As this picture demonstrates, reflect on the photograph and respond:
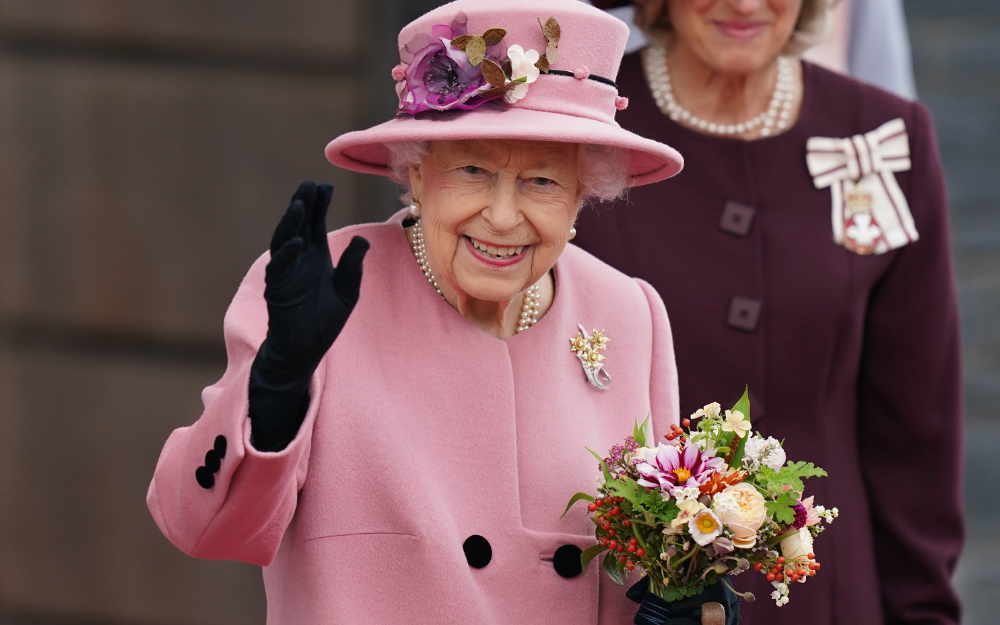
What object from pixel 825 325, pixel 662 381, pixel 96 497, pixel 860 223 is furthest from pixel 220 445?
pixel 96 497

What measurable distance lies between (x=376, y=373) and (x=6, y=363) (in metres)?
2.39

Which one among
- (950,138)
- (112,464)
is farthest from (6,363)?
(950,138)

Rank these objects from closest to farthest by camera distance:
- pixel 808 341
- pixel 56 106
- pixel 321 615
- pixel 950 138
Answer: pixel 321 615 → pixel 808 341 → pixel 56 106 → pixel 950 138

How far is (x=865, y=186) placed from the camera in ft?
11.2

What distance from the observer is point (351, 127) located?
4277 millimetres

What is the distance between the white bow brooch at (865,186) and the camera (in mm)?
3375

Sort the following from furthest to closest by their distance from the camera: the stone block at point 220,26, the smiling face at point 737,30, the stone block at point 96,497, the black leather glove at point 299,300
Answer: the stone block at point 96,497 → the stone block at point 220,26 → the smiling face at point 737,30 → the black leather glove at point 299,300

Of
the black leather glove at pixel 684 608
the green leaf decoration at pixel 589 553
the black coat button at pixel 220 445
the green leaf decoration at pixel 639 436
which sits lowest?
the black leather glove at pixel 684 608

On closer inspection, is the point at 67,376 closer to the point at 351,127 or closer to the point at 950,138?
the point at 351,127

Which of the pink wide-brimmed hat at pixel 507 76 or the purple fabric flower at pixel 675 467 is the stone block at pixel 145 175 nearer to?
the pink wide-brimmed hat at pixel 507 76

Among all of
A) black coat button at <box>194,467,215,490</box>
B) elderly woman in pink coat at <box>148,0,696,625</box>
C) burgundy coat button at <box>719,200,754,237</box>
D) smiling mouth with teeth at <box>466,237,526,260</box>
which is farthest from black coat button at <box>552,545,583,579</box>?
burgundy coat button at <box>719,200,754,237</box>

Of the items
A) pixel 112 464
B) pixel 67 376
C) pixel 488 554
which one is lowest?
pixel 112 464

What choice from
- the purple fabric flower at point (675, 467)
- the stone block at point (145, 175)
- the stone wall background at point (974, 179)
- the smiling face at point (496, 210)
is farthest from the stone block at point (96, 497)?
the stone wall background at point (974, 179)

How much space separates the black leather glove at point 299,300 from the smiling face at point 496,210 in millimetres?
324
